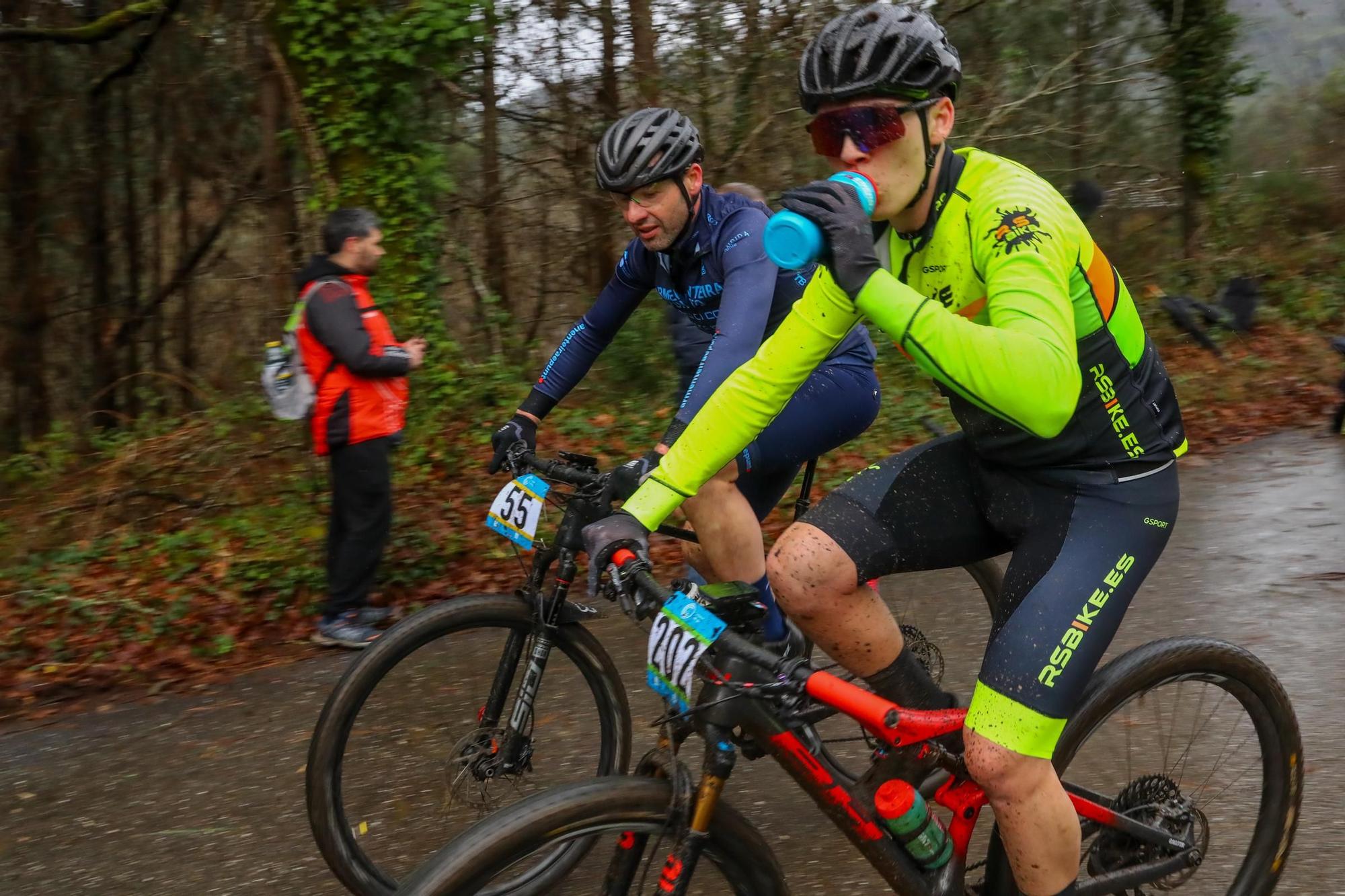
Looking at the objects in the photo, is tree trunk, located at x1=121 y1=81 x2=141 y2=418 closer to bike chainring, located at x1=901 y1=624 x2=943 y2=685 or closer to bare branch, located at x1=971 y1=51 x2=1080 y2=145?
bare branch, located at x1=971 y1=51 x2=1080 y2=145

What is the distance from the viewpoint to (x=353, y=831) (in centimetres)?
326

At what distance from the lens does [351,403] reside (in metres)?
5.66

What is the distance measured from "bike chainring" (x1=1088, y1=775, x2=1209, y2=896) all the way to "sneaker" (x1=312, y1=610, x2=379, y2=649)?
3.68 metres

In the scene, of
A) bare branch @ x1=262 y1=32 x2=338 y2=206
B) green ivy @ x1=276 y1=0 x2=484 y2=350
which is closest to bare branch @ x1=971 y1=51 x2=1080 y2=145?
green ivy @ x1=276 y1=0 x2=484 y2=350

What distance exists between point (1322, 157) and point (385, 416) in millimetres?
14263

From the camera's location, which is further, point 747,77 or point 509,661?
point 747,77

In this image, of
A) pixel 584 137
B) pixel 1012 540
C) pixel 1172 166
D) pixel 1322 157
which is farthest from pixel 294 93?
pixel 1322 157

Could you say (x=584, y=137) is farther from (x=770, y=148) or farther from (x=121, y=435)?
(x=121, y=435)

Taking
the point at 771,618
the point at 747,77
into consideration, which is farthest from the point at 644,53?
the point at 771,618

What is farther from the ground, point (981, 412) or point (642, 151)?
point (642, 151)

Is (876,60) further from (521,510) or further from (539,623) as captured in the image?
(539,623)

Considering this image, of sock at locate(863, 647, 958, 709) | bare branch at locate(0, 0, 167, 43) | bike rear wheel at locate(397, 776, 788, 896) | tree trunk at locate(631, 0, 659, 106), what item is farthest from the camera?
tree trunk at locate(631, 0, 659, 106)

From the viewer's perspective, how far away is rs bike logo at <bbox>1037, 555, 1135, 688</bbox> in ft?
7.94

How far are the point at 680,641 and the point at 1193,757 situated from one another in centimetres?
167
